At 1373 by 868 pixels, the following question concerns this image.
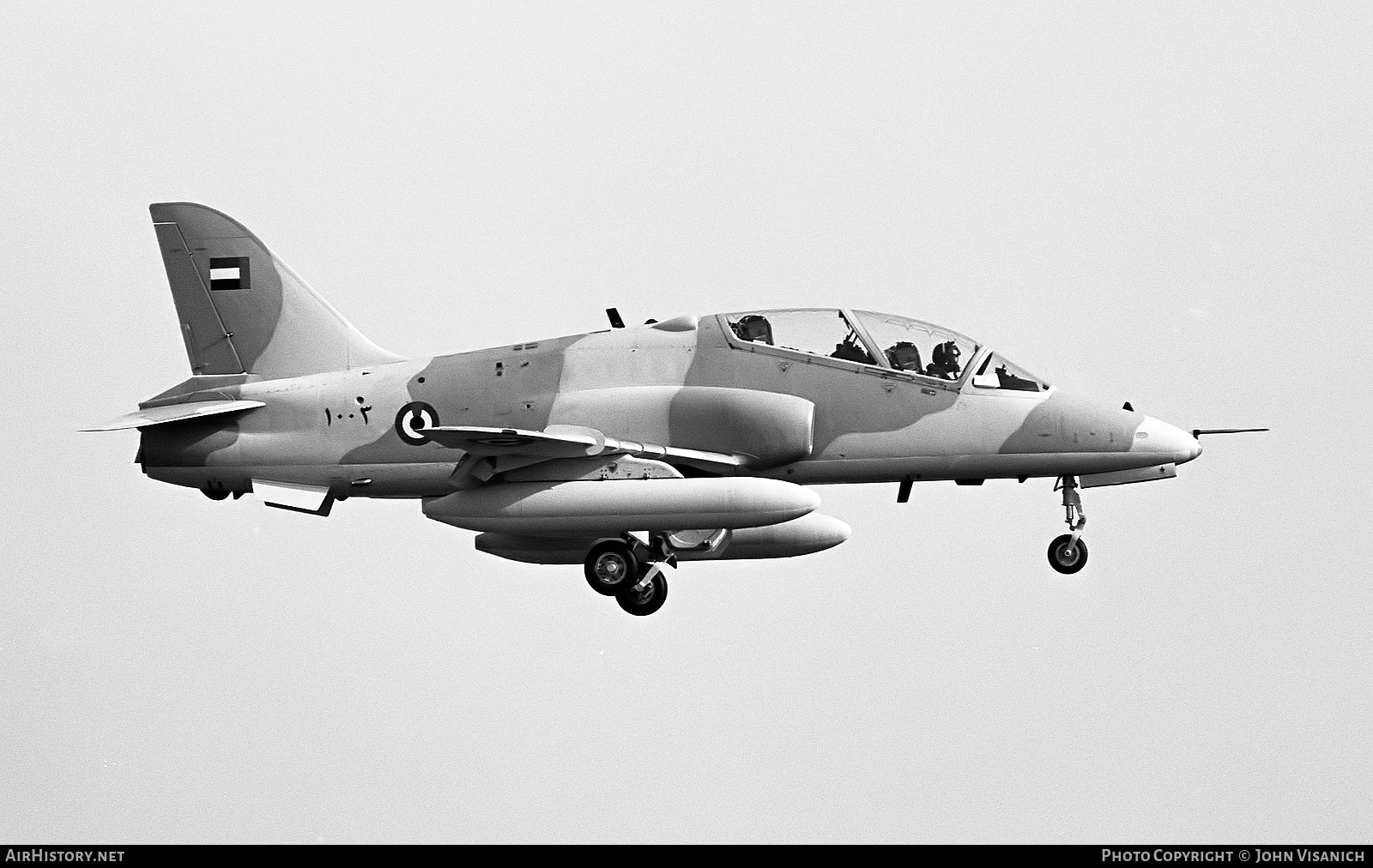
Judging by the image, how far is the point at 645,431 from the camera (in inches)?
651

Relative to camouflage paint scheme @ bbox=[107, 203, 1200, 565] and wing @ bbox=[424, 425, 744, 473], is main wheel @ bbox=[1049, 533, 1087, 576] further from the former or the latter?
wing @ bbox=[424, 425, 744, 473]

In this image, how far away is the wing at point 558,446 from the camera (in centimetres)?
1554

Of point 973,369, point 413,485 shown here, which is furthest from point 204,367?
point 973,369

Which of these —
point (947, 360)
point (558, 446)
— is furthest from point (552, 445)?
point (947, 360)

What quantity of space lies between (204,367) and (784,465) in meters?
6.25

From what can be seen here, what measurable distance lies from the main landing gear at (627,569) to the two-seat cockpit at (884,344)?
221cm

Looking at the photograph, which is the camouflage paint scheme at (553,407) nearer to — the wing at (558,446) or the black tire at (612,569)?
the wing at (558,446)

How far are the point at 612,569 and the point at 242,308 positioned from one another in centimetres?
520

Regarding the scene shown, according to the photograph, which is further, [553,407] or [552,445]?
[553,407]

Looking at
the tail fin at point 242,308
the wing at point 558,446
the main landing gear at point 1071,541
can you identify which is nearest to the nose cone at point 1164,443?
the main landing gear at point 1071,541

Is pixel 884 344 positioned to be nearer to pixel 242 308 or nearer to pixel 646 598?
pixel 646 598

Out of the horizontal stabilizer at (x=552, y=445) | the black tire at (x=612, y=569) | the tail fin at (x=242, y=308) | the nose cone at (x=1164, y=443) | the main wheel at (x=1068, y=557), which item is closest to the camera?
the horizontal stabilizer at (x=552, y=445)

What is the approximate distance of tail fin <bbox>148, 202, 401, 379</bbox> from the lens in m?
18.1
